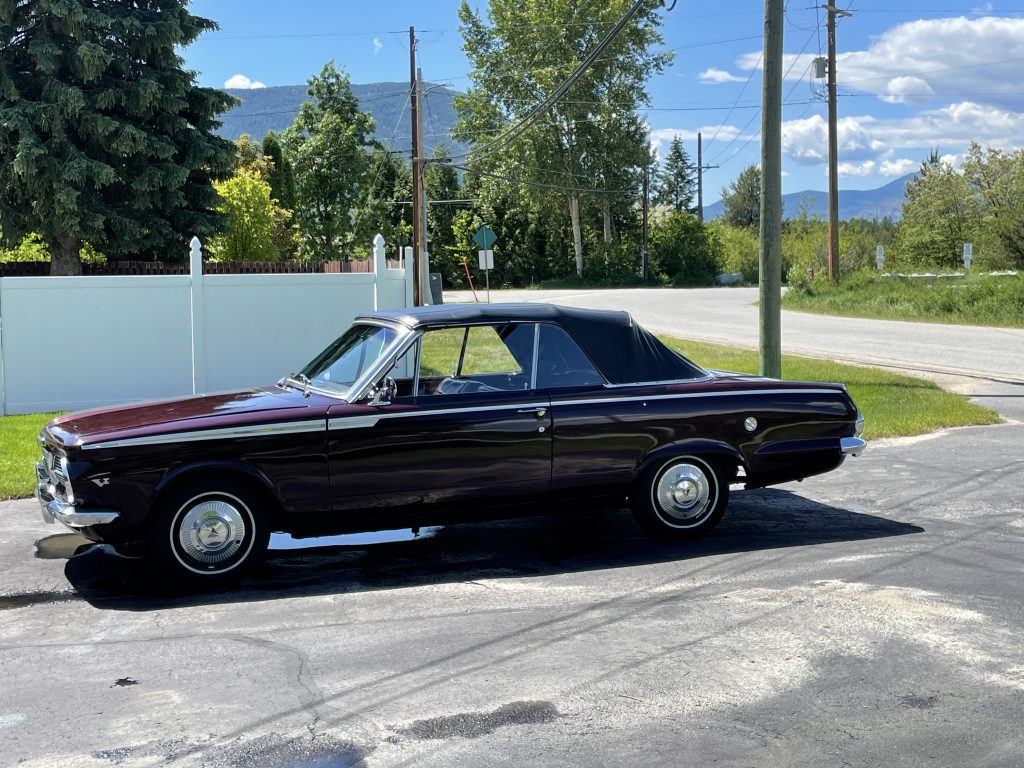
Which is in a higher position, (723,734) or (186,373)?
(186,373)

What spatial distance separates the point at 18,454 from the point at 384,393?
592cm

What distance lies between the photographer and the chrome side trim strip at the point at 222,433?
584 cm

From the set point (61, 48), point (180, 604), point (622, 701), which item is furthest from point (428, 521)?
point (61, 48)

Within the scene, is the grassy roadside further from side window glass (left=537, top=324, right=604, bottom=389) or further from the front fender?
side window glass (left=537, top=324, right=604, bottom=389)

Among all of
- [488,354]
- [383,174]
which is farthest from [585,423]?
[383,174]

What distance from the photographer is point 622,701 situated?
4305 millimetres

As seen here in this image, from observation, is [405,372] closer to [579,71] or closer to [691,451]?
[691,451]

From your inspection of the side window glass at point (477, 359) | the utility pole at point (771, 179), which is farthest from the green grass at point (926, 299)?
the side window glass at point (477, 359)

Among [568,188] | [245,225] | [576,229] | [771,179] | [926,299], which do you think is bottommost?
[926,299]

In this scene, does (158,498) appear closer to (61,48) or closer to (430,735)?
(430,735)

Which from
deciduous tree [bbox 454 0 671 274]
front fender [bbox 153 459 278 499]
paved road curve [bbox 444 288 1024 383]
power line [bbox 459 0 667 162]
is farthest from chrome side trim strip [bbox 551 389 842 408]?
deciduous tree [bbox 454 0 671 274]

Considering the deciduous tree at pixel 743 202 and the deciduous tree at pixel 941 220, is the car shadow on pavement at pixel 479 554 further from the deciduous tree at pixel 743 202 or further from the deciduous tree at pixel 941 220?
the deciduous tree at pixel 743 202

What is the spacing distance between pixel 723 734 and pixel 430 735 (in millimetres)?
1124

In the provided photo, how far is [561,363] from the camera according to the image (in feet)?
22.3
